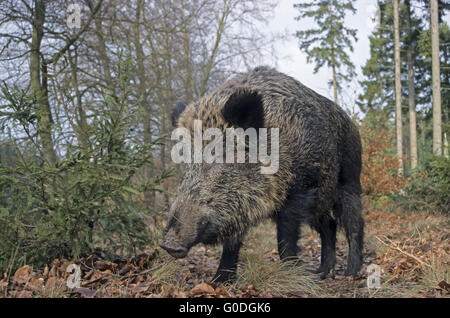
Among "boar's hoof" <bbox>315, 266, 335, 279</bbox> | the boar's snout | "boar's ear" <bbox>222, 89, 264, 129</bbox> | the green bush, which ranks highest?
"boar's ear" <bbox>222, 89, 264, 129</bbox>

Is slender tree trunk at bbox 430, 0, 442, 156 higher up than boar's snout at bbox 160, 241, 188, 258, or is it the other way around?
slender tree trunk at bbox 430, 0, 442, 156

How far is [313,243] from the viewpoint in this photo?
818 centimetres

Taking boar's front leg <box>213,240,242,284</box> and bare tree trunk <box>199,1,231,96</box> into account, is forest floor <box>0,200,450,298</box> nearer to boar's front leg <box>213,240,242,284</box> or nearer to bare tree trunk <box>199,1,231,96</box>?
boar's front leg <box>213,240,242,284</box>

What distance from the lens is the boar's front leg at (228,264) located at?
161 inches

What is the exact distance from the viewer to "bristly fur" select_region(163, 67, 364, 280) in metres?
3.78

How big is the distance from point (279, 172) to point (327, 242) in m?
1.84

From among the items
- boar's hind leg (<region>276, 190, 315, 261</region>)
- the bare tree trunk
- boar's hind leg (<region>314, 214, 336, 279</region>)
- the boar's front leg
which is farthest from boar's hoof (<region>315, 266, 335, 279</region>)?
the bare tree trunk

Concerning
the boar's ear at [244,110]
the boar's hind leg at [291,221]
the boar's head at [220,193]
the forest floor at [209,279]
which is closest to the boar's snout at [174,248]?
the boar's head at [220,193]

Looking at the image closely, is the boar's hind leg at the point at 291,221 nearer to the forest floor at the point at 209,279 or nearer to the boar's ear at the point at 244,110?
the forest floor at the point at 209,279

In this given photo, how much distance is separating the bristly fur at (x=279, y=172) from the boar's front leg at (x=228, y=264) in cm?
26

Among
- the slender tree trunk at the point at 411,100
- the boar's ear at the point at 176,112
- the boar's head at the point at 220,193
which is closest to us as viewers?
the boar's head at the point at 220,193
